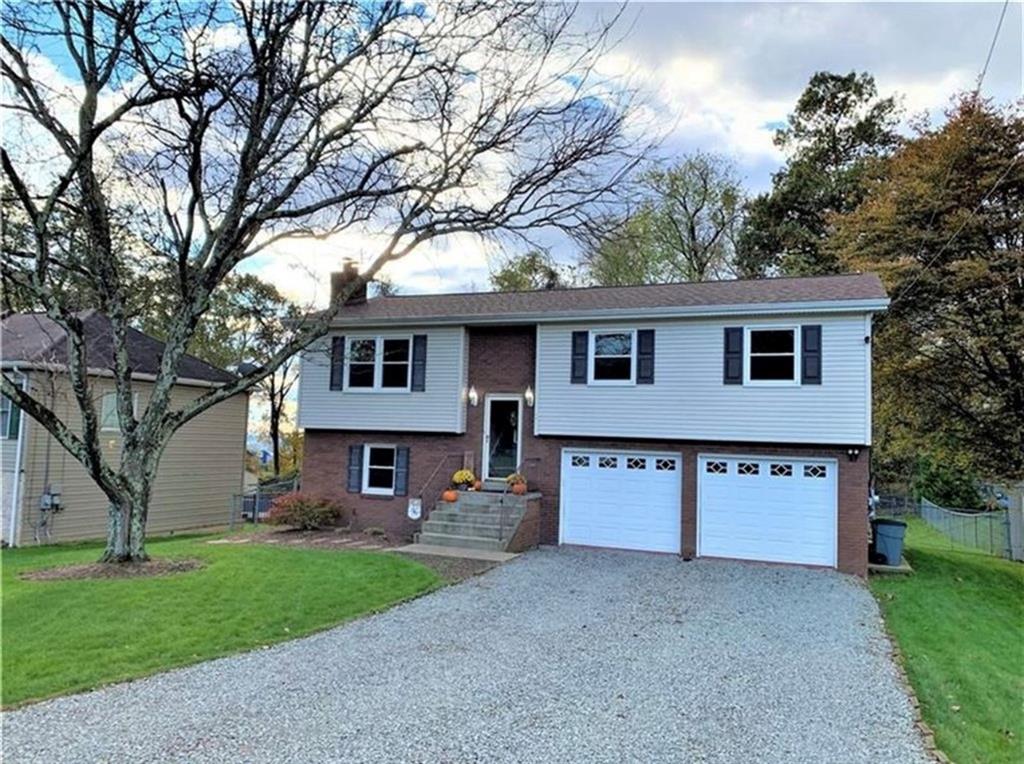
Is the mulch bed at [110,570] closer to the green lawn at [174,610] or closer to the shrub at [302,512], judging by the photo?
the green lawn at [174,610]

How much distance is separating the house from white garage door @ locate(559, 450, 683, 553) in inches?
1.2

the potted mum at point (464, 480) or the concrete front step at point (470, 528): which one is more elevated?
the potted mum at point (464, 480)

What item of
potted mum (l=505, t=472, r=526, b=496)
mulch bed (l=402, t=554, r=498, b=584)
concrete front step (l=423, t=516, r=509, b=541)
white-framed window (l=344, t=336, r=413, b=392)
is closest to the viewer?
mulch bed (l=402, t=554, r=498, b=584)

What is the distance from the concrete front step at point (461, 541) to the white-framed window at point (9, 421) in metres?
9.80

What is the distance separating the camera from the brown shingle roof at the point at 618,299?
1308 cm

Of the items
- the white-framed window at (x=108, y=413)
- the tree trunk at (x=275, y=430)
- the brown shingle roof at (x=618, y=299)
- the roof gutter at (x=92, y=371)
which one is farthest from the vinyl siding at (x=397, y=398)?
the tree trunk at (x=275, y=430)

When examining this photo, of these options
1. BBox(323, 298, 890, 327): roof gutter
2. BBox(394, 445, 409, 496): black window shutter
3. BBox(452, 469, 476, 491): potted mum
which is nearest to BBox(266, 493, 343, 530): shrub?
BBox(394, 445, 409, 496): black window shutter

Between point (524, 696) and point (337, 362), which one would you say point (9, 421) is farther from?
point (524, 696)

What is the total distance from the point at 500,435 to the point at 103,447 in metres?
9.72

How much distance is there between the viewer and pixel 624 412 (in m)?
13.9

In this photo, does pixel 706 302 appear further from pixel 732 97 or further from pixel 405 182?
pixel 405 182

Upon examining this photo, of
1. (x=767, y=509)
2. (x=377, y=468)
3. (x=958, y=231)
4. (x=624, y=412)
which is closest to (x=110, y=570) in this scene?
(x=377, y=468)

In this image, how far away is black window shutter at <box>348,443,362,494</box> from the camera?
15961mm

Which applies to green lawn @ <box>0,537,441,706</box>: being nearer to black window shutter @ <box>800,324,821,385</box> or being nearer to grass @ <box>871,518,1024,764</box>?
grass @ <box>871,518,1024,764</box>
